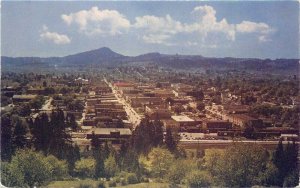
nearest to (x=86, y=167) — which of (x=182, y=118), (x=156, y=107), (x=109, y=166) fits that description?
(x=109, y=166)

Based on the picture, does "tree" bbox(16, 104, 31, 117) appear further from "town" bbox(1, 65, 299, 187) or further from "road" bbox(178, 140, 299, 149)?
"road" bbox(178, 140, 299, 149)

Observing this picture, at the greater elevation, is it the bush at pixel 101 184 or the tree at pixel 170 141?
the tree at pixel 170 141

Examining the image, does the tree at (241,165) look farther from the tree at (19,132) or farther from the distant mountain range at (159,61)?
the tree at (19,132)

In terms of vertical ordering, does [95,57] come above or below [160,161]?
above

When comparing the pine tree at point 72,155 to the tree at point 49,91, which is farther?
the pine tree at point 72,155

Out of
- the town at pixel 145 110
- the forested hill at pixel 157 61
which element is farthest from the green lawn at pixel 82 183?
the forested hill at pixel 157 61

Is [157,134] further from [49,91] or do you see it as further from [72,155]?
[49,91]

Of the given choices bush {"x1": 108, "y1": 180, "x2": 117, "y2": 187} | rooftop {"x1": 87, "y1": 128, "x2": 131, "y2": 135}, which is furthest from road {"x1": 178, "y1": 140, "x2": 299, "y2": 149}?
bush {"x1": 108, "y1": 180, "x2": 117, "y2": 187}

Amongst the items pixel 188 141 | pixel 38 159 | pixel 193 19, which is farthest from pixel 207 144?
pixel 38 159
